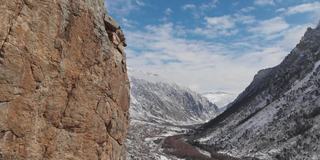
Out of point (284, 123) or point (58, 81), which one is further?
point (284, 123)

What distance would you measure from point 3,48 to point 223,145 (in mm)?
123036

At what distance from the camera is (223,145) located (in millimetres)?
133250

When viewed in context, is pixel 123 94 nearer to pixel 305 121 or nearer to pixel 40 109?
pixel 40 109

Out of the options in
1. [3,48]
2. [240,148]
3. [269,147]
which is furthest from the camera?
[240,148]

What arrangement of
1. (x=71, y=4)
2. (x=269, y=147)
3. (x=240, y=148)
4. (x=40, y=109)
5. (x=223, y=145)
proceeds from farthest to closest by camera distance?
(x=223, y=145) < (x=240, y=148) < (x=269, y=147) < (x=71, y=4) < (x=40, y=109)

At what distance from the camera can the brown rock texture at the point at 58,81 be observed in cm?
1470

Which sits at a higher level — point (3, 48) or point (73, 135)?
point (3, 48)

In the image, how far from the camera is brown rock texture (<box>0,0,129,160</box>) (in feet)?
48.2

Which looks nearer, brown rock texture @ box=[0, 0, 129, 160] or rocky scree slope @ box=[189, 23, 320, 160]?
brown rock texture @ box=[0, 0, 129, 160]

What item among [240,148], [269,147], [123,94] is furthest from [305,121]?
[123,94]

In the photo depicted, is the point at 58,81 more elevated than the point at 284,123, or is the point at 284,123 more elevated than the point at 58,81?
the point at 284,123

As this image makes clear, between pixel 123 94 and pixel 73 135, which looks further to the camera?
pixel 123 94

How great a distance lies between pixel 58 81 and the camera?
1627 cm

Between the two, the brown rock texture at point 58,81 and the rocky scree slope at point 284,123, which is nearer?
the brown rock texture at point 58,81
